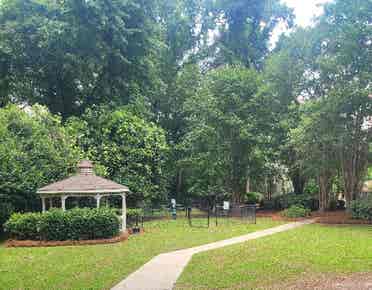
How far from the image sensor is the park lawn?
8.99 metres

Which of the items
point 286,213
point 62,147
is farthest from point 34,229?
point 286,213

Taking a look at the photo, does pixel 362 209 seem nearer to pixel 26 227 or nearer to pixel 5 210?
pixel 26 227

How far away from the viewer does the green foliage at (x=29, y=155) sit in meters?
17.0

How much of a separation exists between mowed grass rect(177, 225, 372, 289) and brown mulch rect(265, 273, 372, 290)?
227 mm

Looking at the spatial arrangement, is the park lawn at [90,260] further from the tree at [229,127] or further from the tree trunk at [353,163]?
the tree at [229,127]

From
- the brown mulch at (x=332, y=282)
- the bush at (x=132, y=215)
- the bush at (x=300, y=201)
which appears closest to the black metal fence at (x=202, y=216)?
the bush at (x=132, y=215)

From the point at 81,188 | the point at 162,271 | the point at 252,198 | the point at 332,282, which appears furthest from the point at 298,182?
the point at 332,282

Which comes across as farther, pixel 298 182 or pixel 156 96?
pixel 156 96

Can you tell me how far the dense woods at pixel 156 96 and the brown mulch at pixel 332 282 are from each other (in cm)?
1146

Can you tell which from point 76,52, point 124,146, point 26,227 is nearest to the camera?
point 26,227

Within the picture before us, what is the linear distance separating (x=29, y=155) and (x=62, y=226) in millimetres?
4472

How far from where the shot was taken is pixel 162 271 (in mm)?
9867

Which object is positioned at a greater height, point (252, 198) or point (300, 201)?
point (300, 201)

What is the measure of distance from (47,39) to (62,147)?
22.3 feet
